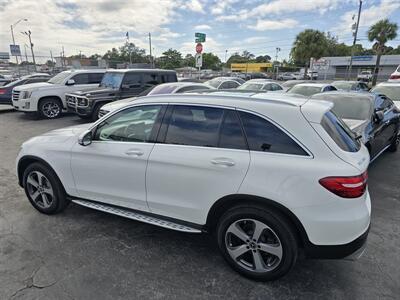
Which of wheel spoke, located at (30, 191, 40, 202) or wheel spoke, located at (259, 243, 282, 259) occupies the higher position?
wheel spoke, located at (259, 243, 282, 259)

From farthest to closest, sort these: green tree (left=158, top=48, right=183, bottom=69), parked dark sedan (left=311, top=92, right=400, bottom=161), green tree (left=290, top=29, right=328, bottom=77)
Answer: green tree (left=158, top=48, right=183, bottom=69) < green tree (left=290, top=29, right=328, bottom=77) < parked dark sedan (left=311, top=92, right=400, bottom=161)

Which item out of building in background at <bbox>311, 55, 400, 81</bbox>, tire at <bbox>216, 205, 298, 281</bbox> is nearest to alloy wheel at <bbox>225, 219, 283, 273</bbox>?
tire at <bbox>216, 205, 298, 281</bbox>

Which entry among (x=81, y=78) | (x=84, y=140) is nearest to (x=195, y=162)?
(x=84, y=140)

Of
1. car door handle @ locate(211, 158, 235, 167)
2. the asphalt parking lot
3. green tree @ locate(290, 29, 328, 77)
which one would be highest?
green tree @ locate(290, 29, 328, 77)

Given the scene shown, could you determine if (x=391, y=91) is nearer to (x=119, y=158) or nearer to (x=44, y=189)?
(x=119, y=158)

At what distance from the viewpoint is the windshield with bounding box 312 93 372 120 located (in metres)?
5.46

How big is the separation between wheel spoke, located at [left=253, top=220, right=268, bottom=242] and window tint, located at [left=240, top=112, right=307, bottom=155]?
2.13 feet

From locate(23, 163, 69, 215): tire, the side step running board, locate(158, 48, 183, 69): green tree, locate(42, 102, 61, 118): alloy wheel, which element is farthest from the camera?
locate(158, 48, 183, 69): green tree

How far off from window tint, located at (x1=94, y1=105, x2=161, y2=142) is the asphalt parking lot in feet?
3.84

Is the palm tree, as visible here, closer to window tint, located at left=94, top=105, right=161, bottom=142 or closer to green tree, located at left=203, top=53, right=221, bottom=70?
window tint, located at left=94, top=105, right=161, bottom=142

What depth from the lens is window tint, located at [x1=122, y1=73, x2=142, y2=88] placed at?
33.2ft

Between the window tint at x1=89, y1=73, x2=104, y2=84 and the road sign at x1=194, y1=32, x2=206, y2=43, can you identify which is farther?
the road sign at x1=194, y1=32, x2=206, y2=43

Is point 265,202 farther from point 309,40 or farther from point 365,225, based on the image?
point 309,40

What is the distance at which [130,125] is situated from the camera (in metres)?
3.25
